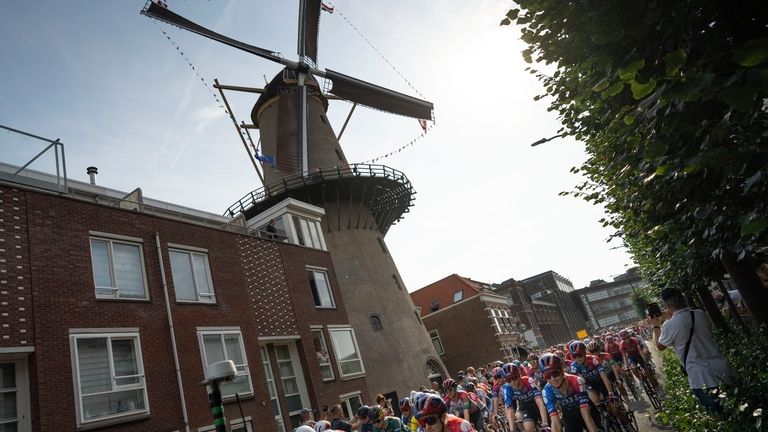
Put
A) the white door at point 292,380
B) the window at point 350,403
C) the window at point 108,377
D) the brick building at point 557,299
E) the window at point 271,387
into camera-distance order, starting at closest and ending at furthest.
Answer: the window at point 108,377
the window at point 271,387
the white door at point 292,380
the window at point 350,403
the brick building at point 557,299

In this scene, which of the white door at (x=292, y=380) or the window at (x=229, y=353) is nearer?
the window at (x=229, y=353)

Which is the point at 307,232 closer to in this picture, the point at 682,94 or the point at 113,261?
the point at 113,261

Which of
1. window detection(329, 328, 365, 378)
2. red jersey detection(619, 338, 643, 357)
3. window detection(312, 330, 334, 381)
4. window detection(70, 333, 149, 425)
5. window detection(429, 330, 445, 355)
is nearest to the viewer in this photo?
window detection(70, 333, 149, 425)

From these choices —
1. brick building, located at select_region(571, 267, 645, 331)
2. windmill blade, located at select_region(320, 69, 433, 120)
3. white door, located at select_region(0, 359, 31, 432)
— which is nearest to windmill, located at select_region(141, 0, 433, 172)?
windmill blade, located at select_region(320, 69, 433, 120)

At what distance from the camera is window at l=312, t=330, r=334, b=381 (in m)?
20.9

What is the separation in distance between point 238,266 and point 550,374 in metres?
14.7

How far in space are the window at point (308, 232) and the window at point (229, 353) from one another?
8.09 metres

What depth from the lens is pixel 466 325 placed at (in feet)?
162

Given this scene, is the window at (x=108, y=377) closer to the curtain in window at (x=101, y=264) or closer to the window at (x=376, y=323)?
the curtain in window at (x=101, y=264)

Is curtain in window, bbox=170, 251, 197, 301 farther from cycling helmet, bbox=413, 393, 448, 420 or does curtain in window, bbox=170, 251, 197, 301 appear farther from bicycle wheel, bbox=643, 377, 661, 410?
bicycle wheel, bbox=643, 377, 661, 410

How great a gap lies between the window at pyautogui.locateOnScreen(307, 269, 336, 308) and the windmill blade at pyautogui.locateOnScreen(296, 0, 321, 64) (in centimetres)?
2105

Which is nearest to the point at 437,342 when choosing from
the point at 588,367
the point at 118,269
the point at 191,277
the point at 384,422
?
the point at 191,277

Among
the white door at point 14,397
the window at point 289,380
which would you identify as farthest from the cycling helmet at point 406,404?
the window at point 289,380

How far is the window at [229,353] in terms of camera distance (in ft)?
52.2
